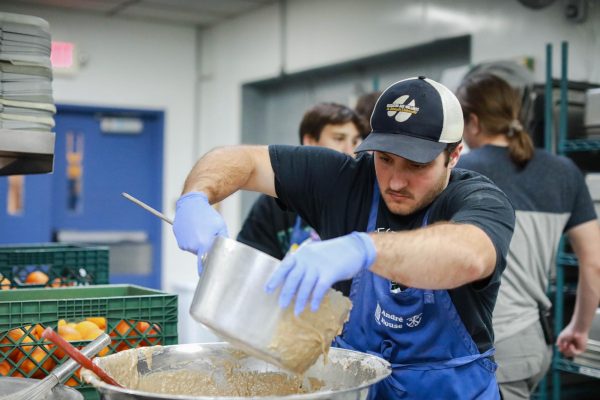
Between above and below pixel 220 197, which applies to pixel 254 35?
above

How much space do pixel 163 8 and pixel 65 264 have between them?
4191 millimetres

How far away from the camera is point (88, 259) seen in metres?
2.51

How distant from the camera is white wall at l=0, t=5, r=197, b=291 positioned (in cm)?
654

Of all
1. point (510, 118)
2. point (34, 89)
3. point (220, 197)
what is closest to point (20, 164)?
point (34, 89)

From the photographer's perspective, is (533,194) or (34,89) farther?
(533,194)

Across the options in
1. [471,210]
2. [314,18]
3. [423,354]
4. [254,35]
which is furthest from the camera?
[254,35]

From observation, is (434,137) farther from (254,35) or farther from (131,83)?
(131,83)

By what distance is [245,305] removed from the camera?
3.89ft

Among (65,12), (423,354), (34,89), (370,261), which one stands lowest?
(423,354)

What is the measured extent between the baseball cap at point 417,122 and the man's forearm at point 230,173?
0.33m

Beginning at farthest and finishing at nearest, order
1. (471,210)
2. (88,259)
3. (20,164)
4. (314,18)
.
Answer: (314,18) → (88,259) → (20,164) → (471,210)

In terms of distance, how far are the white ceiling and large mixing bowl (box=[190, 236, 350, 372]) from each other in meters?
5.11

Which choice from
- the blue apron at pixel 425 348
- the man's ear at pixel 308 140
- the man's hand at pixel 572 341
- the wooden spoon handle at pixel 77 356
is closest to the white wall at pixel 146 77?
the man's ear at pixel 308 140

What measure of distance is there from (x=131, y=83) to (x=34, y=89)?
521 centimetres
